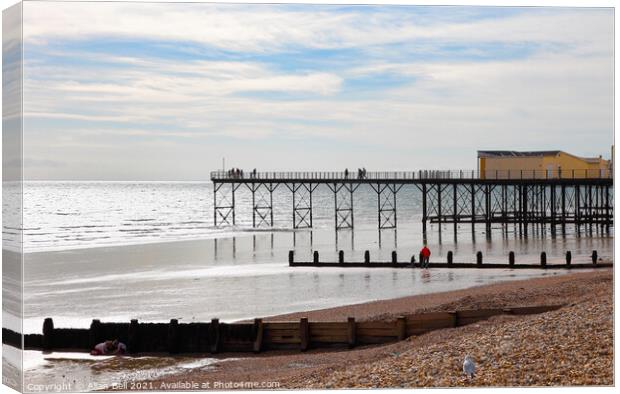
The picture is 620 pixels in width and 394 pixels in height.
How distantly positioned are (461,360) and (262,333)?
584 cm

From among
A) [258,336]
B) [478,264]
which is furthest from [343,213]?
[258,336]

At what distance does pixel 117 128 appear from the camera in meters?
22.3

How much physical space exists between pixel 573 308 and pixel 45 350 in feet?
34.6

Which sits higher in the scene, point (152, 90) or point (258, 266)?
point (152, 90)

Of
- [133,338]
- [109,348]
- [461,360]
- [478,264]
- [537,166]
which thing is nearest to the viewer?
[461,360]

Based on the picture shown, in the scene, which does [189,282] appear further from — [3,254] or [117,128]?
[3,254]

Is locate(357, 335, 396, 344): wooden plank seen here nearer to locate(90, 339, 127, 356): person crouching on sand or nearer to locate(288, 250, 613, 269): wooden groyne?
locate(90, 339, 127, 356): person crouching on sand

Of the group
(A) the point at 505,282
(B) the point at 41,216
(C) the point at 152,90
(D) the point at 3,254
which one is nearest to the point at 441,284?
(A) the point at 505,282

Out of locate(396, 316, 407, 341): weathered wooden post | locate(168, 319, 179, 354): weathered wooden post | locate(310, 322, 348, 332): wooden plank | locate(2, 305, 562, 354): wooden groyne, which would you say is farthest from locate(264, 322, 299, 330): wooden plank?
locate(396, 316, 407, 341): weathered wooden post

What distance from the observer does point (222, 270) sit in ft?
115

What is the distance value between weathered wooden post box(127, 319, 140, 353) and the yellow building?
3414 cm

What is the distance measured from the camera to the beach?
12.2m

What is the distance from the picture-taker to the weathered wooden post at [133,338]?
1794cm

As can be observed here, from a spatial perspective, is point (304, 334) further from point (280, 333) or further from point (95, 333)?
point (95, 333)
